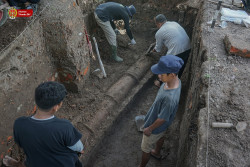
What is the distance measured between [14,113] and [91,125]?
3.94 ft

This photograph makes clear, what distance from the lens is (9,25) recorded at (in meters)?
2.99

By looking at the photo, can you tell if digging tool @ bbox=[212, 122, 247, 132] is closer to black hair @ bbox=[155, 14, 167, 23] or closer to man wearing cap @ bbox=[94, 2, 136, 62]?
black hair @ bbox=[155, 14, 167, 23]

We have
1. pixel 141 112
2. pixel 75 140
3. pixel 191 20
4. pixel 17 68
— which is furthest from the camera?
pixel 191 20

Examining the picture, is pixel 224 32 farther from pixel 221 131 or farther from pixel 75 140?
pixel 75 140

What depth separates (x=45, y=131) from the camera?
166 centimetres

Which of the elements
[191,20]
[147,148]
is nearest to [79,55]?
[147,148]

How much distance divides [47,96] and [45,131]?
31 cm

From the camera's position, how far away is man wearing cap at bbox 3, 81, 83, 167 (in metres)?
1.65

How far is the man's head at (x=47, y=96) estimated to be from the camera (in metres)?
1.63

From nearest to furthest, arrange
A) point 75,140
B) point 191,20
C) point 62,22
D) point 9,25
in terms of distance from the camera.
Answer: point 75,140
point 9,25
point 62,22
point 191,20

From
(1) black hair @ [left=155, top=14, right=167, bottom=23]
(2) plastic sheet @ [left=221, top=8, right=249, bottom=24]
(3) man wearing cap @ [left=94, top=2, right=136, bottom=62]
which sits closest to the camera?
(2) plastic sheet @ [left=221, top=8, right=249, bottom=24]

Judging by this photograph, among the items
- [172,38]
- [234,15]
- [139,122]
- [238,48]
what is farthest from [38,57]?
[234,15]

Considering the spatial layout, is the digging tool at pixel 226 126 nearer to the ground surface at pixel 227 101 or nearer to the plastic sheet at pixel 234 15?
the ground surface at pixel 227 101

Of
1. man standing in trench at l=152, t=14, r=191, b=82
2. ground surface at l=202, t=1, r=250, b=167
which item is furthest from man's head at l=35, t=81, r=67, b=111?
man standing in trench at l=152, t=14, r=191, b=82
